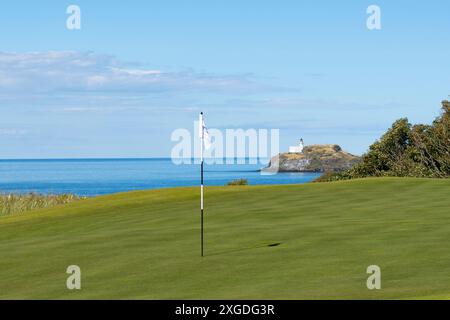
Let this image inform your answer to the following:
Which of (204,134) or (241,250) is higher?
(204,134)

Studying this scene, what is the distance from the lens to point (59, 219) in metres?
34.8

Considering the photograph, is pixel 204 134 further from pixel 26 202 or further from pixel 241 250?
pixel 26 202

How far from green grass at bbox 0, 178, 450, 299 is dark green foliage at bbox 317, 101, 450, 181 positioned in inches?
1371

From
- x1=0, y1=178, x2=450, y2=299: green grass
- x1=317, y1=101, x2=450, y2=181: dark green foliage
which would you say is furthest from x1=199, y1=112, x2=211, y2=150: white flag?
x1=317, y1=101, x2=450, y2=181: dark green foliage

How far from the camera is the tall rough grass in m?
48.6

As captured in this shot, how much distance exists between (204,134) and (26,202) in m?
32.9

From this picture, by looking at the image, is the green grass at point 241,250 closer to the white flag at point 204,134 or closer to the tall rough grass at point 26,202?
the white flag at point 204,134

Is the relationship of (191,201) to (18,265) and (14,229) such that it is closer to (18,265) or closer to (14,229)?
(14,229)

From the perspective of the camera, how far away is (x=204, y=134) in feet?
64.2

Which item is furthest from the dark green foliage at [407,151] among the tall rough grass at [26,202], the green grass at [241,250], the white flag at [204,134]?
the white flag at [204,134]

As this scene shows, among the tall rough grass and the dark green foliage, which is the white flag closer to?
the tall rough grass

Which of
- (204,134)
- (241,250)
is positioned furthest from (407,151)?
(204,134)

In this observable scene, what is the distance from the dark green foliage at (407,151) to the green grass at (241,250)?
34821 mm

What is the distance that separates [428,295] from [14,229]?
20.7 m
